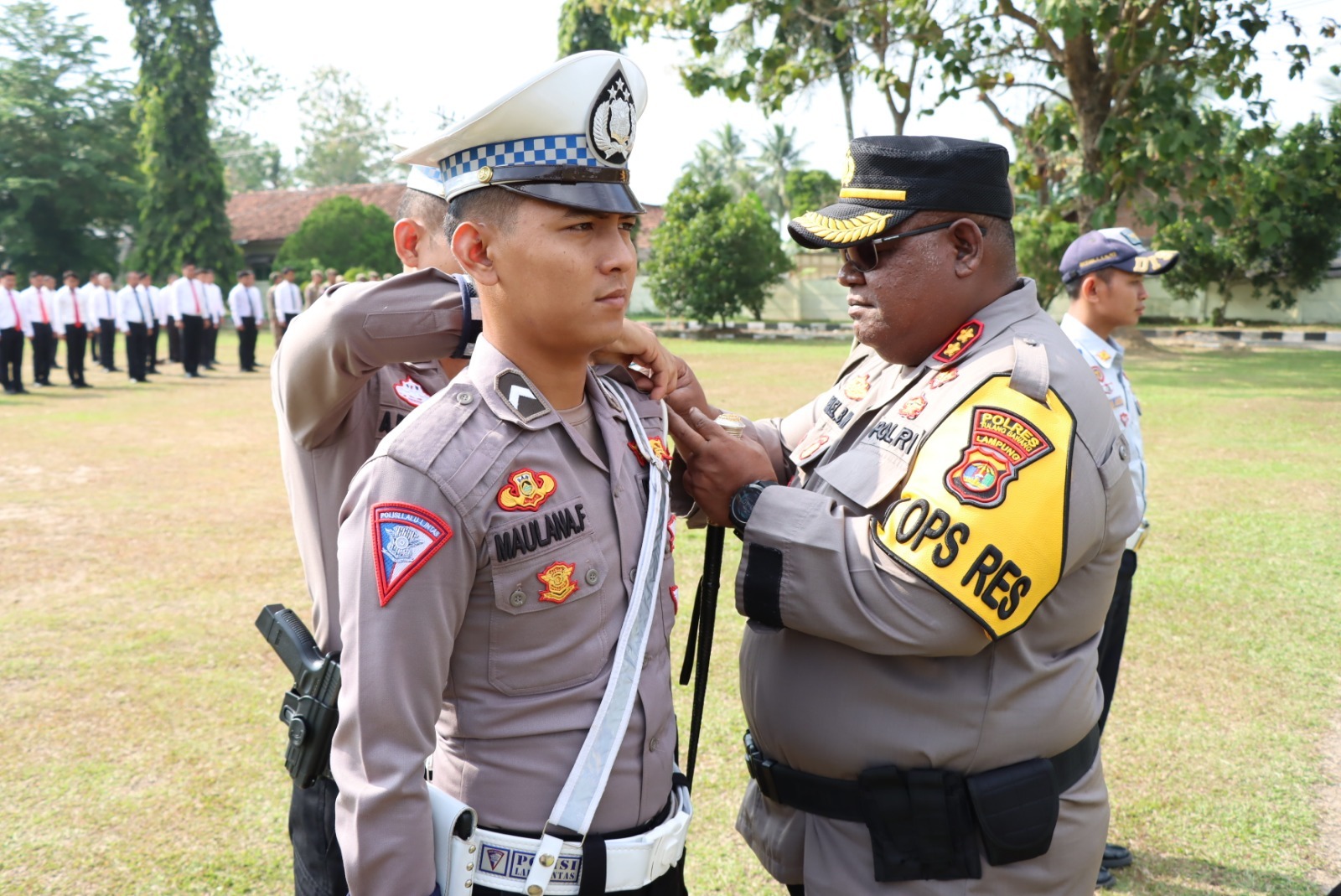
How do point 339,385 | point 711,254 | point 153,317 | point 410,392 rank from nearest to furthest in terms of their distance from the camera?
point 339,385 → point 410,392 → point 153,317 → point 711,254

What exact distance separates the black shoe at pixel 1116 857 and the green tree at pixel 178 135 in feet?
122

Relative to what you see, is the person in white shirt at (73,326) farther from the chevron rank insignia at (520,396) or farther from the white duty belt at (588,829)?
the white duty belt at (588,829)

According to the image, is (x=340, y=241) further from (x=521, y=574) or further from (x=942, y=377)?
(x=521, y=574)

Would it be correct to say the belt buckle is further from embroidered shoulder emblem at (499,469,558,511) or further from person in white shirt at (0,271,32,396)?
person in white shirt at (0,271,32,396)

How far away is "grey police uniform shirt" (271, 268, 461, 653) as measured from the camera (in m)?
1.92

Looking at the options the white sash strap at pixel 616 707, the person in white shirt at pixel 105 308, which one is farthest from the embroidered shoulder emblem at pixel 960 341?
the person in white shirt at pixel 105 308

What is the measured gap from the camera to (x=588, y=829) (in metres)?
1.72

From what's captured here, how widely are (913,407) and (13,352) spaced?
18.7 metres

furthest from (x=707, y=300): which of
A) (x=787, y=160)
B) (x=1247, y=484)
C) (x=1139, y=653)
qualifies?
(x=787, y=160)

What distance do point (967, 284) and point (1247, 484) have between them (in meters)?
8.06

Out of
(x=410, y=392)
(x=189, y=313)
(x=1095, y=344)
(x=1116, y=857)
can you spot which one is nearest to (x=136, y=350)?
(x=189, y=313)

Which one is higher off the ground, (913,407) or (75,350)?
(913,407)

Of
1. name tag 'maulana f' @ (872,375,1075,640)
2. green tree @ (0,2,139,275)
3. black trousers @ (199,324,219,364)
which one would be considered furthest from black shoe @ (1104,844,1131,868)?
green tree @ (0,2,139,275)

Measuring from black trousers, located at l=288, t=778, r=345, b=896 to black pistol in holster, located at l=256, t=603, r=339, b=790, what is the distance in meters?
0.03
